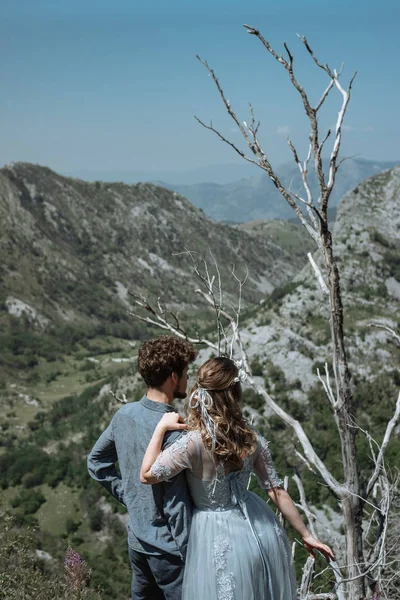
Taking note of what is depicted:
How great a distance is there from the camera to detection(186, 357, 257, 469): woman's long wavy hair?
12.3 feet

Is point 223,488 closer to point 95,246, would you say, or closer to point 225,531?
point 225,531

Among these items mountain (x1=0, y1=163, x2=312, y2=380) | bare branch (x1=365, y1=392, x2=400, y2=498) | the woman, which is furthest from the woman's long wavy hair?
mountain (x1=0, y1=163, x2=312, y2=380)

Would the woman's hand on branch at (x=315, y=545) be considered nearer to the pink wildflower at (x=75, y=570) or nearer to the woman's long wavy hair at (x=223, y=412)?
the woman's long wavy hair at (x=223, y=412)

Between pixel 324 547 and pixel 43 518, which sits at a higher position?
pixel 324 547

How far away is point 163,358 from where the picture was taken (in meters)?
3.88

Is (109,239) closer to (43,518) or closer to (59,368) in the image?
(59,368)

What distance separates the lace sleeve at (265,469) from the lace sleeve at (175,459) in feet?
1.75

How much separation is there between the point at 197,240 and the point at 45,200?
49.2m

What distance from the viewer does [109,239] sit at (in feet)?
526

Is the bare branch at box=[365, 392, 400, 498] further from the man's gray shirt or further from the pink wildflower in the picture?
the pink wildflower

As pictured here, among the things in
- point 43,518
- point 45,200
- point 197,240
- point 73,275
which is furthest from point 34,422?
point 197,240

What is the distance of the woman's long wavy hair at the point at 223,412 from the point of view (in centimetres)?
374

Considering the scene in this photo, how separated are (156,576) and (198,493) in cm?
66

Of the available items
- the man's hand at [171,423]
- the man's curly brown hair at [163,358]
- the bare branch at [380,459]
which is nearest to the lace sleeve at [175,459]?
the man's hand at [171,423]
